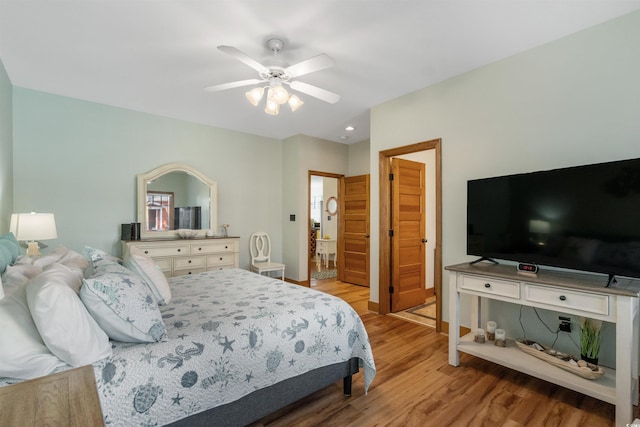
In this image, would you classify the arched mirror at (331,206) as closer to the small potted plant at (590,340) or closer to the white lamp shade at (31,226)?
the white lamp shade at (31,226)

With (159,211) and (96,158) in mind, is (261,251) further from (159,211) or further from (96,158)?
(96,158)

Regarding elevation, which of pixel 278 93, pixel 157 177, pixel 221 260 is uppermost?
pixel 278 93

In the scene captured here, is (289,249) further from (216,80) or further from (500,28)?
(500,28)

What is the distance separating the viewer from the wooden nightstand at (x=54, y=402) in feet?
2.29

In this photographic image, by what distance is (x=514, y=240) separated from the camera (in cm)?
240

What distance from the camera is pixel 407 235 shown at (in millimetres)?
4031

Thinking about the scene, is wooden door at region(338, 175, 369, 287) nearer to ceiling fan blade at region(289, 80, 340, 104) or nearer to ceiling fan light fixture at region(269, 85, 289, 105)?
ceiling fan blade at region(289, 80, 340, 104)

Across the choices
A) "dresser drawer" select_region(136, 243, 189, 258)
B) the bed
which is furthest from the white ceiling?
"dresser drawer" select_region(136, 243, 189, 258)

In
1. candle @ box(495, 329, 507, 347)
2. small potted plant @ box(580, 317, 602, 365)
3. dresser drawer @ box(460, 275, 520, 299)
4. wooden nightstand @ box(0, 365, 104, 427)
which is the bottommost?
candle @ box(495, 329, 507, 347)

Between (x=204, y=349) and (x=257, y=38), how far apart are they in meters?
2.28

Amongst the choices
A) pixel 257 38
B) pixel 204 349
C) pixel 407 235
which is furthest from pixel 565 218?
pixel 257 38

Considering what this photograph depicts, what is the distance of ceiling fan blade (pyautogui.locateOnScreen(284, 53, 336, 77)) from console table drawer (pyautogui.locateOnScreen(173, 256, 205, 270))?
2849 millimetres

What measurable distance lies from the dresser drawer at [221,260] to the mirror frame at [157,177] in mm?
429

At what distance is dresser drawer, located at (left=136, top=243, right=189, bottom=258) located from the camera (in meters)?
3.73
